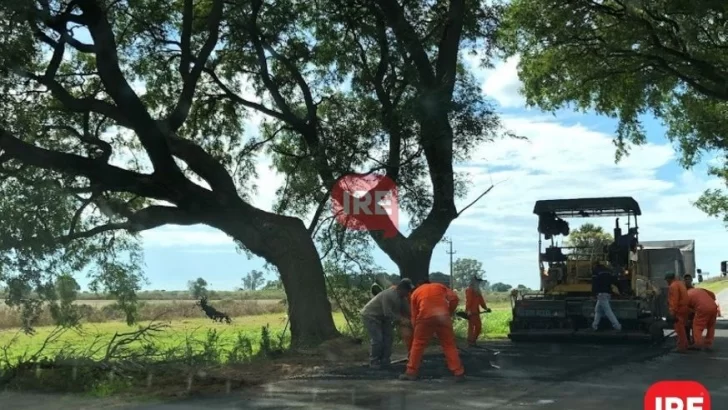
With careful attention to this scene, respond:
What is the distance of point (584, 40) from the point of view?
74.4ft

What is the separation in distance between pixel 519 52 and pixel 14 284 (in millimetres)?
14812

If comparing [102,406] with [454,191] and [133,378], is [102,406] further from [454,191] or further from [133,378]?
[454,191]

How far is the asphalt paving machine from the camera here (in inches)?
756

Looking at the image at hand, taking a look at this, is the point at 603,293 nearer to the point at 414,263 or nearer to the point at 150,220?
the point at 414,263

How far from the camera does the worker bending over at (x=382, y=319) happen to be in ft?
45.9

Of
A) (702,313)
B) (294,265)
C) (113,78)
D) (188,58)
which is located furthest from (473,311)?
(113,78)

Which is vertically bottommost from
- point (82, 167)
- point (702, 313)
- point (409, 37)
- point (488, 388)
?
point (488, 388)

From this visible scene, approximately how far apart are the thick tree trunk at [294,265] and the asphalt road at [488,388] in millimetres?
3387

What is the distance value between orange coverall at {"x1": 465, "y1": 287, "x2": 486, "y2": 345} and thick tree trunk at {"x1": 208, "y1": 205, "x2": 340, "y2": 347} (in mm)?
3132

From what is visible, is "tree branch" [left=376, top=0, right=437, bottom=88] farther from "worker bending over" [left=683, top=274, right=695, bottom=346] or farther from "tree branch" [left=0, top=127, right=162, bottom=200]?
"worker bending over" [left=683, top=274, right=695, bottom=346]

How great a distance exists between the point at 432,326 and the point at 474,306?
22.5ft

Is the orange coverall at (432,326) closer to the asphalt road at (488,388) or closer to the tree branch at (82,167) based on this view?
the asphalt road at (488,388)

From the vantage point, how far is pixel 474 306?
19438 mm

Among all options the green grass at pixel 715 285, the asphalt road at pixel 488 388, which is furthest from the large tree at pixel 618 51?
the green grass at pixel 715 285
